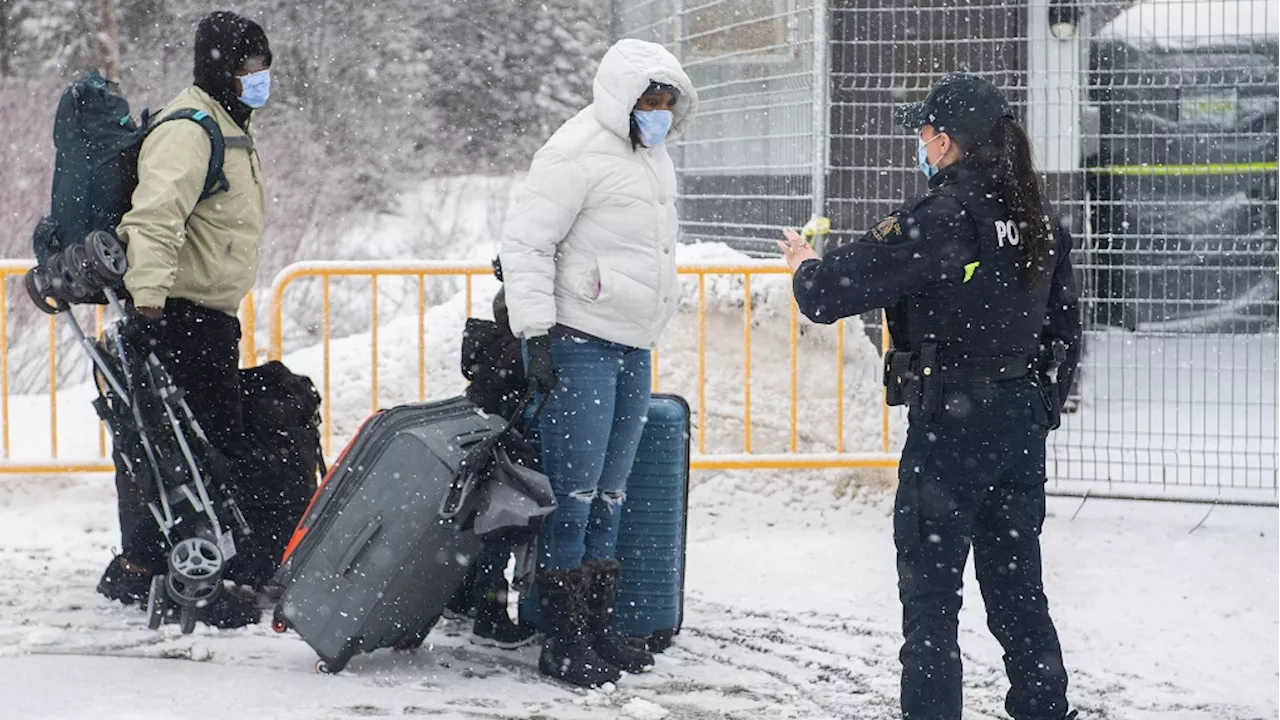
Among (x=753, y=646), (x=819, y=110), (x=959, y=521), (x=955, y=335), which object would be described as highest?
(x=819, y=110)

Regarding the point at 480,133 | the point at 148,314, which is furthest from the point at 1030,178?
the point at 480,133

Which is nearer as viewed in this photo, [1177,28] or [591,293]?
[591,293]

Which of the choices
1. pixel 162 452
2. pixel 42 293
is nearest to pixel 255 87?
pixel 42 293

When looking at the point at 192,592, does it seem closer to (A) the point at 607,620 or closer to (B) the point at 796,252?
(A) the point at 607,620

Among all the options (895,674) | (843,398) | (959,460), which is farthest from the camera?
(843,398)

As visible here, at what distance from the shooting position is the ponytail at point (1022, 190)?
3.99 m

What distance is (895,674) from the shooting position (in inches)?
197

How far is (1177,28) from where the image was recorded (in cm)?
820

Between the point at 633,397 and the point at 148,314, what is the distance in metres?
1.44

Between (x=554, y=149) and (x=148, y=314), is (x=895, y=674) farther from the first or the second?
(x=148, y=314)

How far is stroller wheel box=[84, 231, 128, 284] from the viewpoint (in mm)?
4848

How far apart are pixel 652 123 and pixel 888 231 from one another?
99cm

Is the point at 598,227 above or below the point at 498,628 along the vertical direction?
above

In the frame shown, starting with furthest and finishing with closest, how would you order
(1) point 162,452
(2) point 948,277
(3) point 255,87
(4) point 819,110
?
(4) point 819,110 → (3) point 255,87 → (1) point 162,452 → (2) point 948,277
